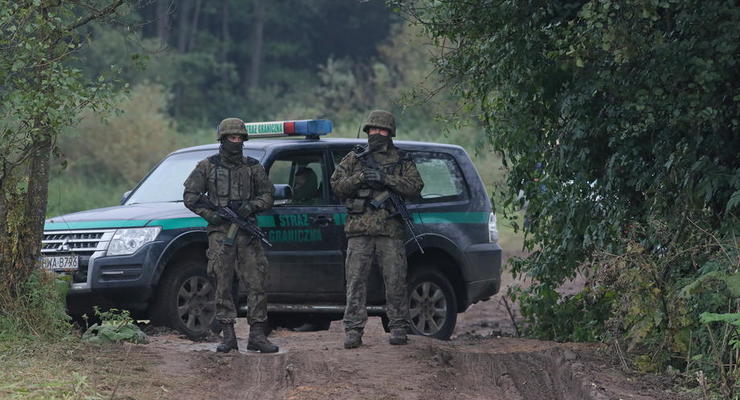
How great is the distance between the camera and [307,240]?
35.7 feet

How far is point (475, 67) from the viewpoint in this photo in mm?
10516

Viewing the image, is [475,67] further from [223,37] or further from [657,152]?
[223,37]

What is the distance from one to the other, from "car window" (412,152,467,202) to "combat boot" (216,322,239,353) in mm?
2596

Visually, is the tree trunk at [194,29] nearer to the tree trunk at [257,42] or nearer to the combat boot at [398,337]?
the tree trunk at [257,42]

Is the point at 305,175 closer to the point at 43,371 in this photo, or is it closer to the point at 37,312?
the point at 37,312

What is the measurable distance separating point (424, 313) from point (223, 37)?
43.3 metres

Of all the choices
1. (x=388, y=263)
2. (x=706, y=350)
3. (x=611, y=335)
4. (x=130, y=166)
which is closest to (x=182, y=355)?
(x=388, y=263)

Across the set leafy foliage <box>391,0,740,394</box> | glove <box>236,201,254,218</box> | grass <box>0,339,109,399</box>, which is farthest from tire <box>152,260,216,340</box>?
leafy foliage <box>391,0,740,394</box>

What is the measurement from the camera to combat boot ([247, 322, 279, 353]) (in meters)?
9.95

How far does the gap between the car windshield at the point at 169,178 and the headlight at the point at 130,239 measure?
0.76 meters

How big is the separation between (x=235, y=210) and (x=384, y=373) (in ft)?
6.66

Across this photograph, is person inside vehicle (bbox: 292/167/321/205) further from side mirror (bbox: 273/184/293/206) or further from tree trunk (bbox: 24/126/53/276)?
tree trunk (bbox: 24/126/53/276)

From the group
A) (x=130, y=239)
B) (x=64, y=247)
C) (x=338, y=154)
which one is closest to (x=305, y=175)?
(x=338, y=154)

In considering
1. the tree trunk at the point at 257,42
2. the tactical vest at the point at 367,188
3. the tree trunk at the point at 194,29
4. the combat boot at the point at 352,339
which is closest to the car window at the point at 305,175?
the tactical vest at the point at 367,188
